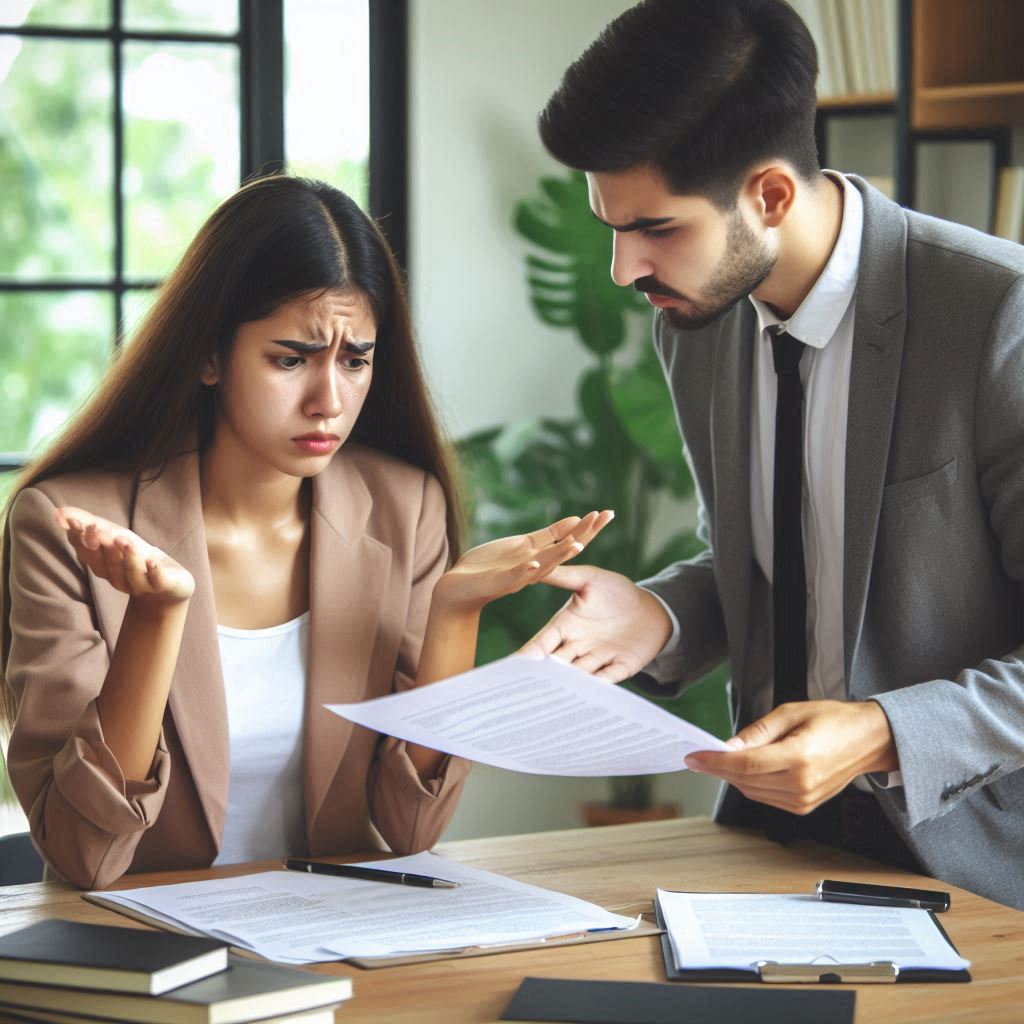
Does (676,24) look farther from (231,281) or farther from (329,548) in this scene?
(329,548)

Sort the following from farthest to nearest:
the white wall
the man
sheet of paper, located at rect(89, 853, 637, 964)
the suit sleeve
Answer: the white wall → the man → the suit sleeve → sheet of paper, located at rect(89, 853, 637, 964)

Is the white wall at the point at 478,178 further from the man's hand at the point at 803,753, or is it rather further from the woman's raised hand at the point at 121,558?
the man's hand at the point at 803,753

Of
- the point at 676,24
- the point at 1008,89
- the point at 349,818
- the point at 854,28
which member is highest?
the point at 854,28

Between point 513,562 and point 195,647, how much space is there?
40cm

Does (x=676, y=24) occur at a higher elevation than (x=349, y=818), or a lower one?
higher

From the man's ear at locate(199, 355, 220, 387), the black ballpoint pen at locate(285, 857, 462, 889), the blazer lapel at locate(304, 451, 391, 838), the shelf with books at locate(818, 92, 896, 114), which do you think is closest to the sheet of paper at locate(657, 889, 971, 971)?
the black ballpoint pen at locate(285, 857, 462, 889)

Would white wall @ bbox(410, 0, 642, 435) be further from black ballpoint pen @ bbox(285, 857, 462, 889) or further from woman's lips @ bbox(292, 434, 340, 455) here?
black ballpoint pen @ bbox(285, 857, 462, 889)

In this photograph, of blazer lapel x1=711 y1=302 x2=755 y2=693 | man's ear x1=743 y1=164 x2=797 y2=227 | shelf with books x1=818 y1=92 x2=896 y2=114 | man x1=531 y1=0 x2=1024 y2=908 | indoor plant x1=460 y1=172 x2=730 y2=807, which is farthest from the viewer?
indoor plant x1=460 y1=172 x2=730 y2=807

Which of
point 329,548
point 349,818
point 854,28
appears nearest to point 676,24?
point 329,548

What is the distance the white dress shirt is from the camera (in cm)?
167

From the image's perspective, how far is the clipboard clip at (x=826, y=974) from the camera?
3.93ft

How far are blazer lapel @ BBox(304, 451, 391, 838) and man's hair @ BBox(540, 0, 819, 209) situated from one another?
0.56m

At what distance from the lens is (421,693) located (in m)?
1.28

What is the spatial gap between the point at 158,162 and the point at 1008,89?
209 cm
